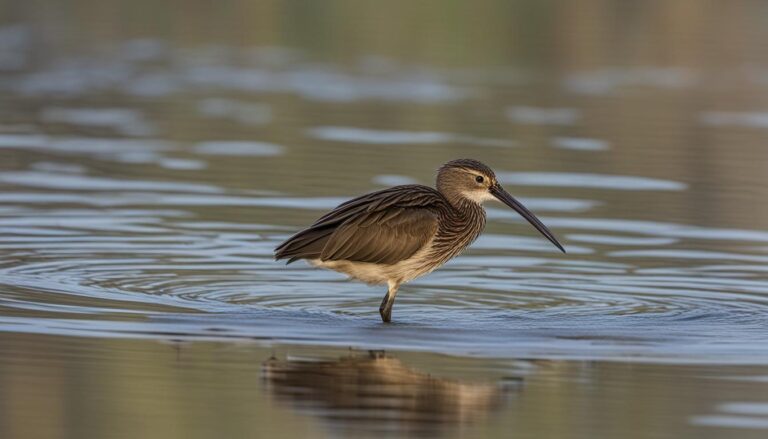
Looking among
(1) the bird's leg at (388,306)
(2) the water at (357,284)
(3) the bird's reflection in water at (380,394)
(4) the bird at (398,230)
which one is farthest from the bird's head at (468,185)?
(3) the bird's reflection in water at (380,394)

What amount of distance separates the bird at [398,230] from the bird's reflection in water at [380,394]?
153 cm

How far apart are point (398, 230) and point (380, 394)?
2656mm

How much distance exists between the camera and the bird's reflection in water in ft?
30.2

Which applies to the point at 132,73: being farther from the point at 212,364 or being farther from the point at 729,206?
the point at 212,364

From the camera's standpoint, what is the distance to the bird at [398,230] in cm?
1210

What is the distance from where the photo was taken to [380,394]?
977 cm

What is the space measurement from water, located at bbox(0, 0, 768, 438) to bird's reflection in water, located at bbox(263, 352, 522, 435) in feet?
0.08

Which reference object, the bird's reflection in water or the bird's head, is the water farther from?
the bird's head

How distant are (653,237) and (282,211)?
339cm

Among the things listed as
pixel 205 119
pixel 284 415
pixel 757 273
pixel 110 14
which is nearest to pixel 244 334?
pixel 284 415

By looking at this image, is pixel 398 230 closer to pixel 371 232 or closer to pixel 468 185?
pixel 371 232

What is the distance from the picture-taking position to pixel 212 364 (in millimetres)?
10453

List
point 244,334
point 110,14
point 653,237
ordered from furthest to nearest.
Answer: point 110,14
point 653,237
point 244,334

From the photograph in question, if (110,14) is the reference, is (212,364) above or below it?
below
